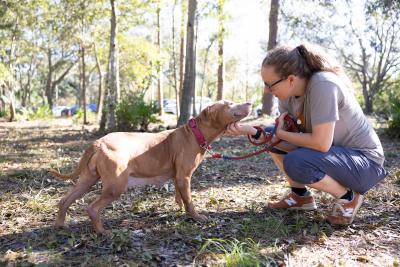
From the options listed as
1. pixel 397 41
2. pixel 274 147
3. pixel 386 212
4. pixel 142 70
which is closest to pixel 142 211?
pixel 274 147

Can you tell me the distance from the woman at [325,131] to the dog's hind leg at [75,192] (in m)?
1.40

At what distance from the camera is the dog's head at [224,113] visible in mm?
3824

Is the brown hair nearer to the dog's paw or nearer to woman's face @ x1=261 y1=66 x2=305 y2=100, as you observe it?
woman's face @ x1=261 y1=66 x2=305 y2=100

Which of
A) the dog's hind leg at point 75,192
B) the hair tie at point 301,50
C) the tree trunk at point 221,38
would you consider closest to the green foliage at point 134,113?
the tree trunk at point 221,38

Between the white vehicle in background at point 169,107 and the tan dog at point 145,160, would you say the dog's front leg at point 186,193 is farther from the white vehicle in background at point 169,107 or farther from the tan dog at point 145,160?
the white vehicle in background at point 169,107

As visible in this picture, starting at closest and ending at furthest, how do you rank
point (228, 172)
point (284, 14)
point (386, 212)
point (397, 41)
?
point (386, 212), point (228, 172), point (284, 14), point (397, 41)

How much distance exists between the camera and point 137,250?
3.14 meters

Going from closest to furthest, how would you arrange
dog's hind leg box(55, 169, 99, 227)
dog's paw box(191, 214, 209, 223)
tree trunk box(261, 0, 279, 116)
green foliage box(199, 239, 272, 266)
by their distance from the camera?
green foliage box(199, 239, 272, 266) < dog's hind leg box(55, 169, 99, 227) < dog's paw box(191, 214, 209, 223) < tree trunk box(261, 0, 279, 116)

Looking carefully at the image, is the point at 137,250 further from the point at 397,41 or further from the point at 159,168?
the point at 397,41

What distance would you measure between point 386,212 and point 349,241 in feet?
3.35

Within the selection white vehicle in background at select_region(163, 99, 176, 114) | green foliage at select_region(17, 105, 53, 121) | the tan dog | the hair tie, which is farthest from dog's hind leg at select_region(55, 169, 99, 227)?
white vehicle in background at select_region(163, 99, 176, 114)

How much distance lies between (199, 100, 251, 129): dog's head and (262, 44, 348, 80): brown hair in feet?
1.65

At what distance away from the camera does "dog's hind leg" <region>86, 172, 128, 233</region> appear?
133 inches

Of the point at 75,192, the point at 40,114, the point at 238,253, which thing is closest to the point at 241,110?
the point at 238,253
